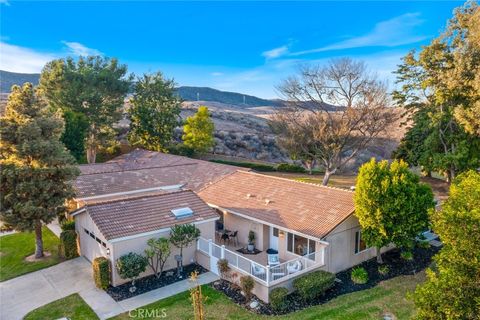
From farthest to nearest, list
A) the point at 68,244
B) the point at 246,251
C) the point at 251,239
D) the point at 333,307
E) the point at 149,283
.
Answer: the point at 251,239
the point at 246,251
the point at 68,244
the point at 149,283
the point at 333,307

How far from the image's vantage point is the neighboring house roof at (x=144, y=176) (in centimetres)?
2356

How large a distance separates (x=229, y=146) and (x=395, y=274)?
40946 mm

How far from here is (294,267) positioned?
50.1ft

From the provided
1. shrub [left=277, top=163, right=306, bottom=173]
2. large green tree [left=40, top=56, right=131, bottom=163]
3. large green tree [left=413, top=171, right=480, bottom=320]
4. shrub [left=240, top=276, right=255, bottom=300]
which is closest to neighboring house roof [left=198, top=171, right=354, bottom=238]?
shrub [left=240, top=276, right=255, bottom=300]

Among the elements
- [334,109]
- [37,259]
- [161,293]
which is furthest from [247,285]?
[334,109]

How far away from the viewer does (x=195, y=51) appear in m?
44.2

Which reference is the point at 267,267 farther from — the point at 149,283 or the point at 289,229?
the point at 149,283

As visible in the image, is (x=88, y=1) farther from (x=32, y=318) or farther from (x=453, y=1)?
(x=453, y=1)

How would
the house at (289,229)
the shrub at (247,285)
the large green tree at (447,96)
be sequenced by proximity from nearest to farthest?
the shrub at (247,285), the house at (289,229), the large green tree at (447,96)

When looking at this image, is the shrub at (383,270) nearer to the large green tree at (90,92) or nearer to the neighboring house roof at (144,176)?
the neighboring house roof at (144,176)

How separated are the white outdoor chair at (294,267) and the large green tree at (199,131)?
106 feet

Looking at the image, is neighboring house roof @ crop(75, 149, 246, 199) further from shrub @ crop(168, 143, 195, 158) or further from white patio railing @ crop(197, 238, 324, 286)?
shrub @ crop(168, 143, 195, 158)

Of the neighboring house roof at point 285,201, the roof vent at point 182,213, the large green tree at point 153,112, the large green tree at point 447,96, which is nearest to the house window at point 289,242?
the neighboring house roof at point 285,201

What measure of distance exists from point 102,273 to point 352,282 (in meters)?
11.6
